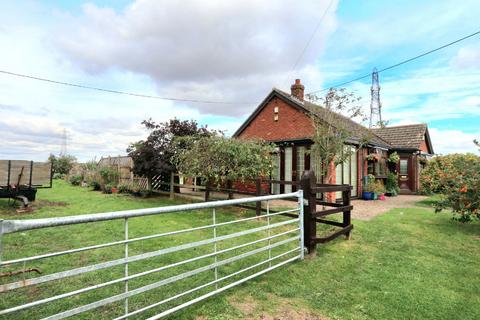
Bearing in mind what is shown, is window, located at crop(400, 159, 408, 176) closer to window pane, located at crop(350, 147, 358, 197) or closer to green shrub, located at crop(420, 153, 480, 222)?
window pane, located at crop(350, 147, 358, 197)

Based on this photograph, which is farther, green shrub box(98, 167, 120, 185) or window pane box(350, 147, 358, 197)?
green shrub box(98, 167, 120, 185)

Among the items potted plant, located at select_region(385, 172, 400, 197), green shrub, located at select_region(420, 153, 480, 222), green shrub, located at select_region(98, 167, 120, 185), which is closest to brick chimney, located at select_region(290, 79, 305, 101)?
potted plant, located at select_region(385, 172, 400, 197)

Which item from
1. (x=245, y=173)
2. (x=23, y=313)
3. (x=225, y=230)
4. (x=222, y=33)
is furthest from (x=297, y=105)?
(x=23, y=313)

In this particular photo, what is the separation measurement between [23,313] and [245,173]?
7.01m

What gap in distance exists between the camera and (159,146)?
1237 cm

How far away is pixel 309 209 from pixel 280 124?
1001 cm

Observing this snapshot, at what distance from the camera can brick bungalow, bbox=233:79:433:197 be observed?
1238 centimetres

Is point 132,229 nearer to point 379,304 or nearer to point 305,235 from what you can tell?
point 305,235

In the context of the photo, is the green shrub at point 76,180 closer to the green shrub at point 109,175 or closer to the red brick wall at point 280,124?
the green shrub at point 109,175

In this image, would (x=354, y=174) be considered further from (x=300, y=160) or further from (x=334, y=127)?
(x=334, y=127)

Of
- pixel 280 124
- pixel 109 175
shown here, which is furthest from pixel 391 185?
pixel 109 175

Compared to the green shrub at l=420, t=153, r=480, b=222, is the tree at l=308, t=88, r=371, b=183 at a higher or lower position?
higher

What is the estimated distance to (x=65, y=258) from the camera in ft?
14.7

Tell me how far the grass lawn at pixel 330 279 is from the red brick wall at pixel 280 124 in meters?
6.99
